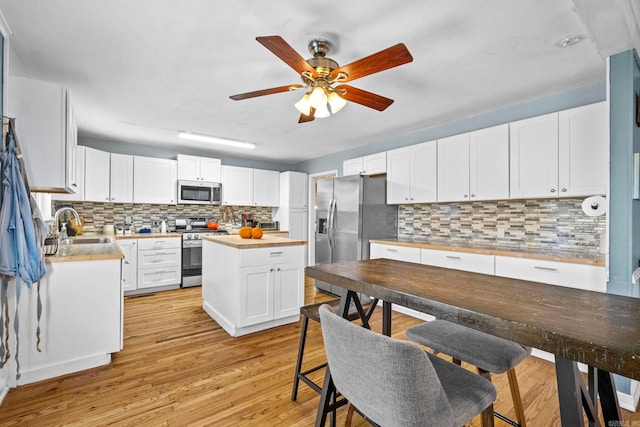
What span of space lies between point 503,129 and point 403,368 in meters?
3.04

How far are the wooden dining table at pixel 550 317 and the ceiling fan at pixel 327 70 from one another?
1.11 meters

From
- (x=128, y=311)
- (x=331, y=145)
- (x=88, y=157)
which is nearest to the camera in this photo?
(x=128, y=311)

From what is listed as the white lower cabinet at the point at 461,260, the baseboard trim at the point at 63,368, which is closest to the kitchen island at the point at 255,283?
the baseboard trim at the point at 63,368

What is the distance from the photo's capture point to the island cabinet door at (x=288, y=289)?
310 cm

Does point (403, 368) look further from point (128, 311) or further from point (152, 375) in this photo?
→ point (128, 311)

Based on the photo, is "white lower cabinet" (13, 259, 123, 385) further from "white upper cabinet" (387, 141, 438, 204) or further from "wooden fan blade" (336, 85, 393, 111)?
"white upper cabinet" (387, 141, 438, 204)

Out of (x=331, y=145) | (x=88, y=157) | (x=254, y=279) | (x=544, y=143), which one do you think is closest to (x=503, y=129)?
(x=544, y=143)

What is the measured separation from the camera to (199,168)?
5234mm

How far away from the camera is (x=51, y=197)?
396 cm

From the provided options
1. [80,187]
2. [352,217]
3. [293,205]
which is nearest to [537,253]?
[352,217]

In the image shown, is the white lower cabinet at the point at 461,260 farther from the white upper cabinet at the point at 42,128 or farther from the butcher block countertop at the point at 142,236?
the butcher block countertop at the point at 142,236

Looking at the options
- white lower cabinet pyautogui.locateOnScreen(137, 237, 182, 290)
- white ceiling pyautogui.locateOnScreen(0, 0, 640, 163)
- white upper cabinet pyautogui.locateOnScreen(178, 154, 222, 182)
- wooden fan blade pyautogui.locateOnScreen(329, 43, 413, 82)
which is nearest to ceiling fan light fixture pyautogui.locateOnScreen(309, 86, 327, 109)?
wooden fan blade pyautogui.locateOnScreen(329, 43, 413, 82)

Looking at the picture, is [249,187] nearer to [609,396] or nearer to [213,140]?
[213,140]

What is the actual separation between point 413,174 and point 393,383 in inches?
131
